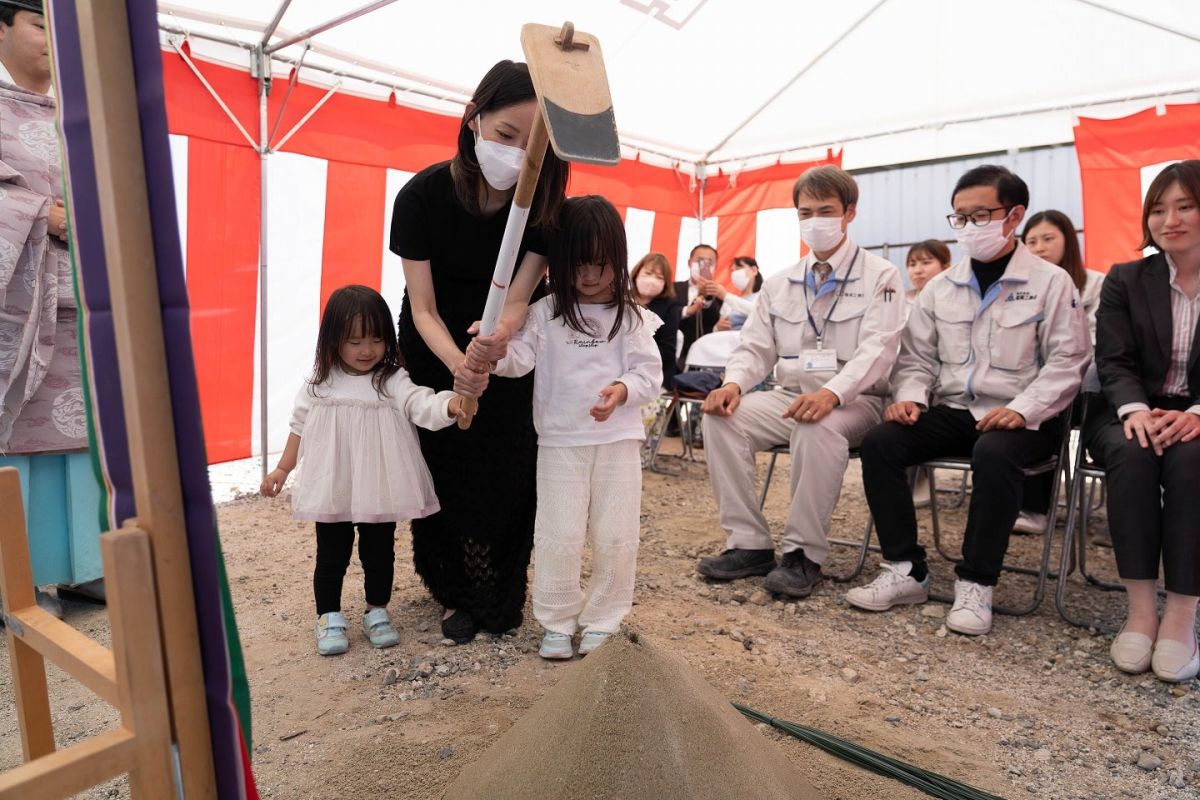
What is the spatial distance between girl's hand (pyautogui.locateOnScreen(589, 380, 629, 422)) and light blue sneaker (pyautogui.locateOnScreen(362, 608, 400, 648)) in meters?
0.92

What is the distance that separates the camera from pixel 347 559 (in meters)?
2.43

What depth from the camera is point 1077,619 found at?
2.74 metres

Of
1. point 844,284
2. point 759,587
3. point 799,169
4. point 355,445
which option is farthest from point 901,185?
point 355,445

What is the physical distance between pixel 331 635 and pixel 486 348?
112 cm

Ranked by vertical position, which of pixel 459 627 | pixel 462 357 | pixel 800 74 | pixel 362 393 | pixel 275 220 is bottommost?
pixel 459 627

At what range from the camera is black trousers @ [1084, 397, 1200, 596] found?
2285 mm

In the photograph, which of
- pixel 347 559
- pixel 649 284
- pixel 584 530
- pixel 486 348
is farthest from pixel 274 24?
pixel 584 530

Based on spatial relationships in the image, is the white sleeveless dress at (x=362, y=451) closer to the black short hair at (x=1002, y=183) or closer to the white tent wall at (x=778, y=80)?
the black short hair at (x=1002, y=183)

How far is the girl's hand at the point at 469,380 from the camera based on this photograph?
1997 mm

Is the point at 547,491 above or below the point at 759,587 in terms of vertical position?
above

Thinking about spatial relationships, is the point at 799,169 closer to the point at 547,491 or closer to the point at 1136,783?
the point at 547,491

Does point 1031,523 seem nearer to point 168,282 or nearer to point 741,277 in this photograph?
point 741,277

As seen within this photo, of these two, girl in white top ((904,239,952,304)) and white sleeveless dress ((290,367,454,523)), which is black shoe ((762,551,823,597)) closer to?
white sleeveless dress ((290,367,454,523))

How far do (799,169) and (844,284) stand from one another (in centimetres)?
441
